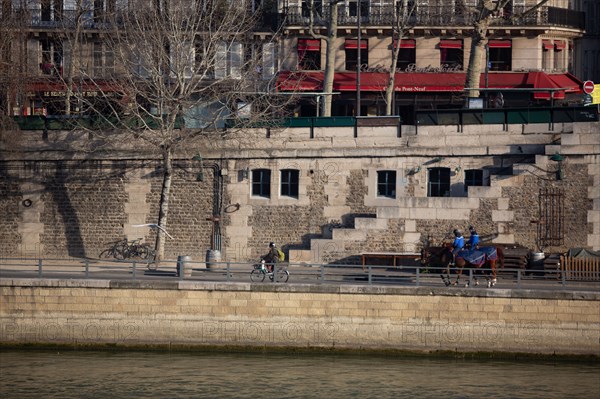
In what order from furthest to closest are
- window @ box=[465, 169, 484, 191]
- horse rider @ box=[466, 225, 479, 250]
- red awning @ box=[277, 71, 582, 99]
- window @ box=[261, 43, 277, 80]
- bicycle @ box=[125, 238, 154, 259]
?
window @ box=[261, 43, 277, 80] → red awning @ box=[277, 71, 582, 99] → bicycle @ box=[125, 238, 154, 259] → window @ box=[465, 169, 484, 191] → horse rider @ box=[466, 225, 479, 250]

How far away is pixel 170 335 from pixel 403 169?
414 inches

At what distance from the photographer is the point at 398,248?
1751 inches

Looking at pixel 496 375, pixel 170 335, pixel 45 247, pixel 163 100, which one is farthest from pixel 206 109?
pixel 496 375

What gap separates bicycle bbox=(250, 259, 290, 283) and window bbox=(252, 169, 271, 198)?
6.12 meters

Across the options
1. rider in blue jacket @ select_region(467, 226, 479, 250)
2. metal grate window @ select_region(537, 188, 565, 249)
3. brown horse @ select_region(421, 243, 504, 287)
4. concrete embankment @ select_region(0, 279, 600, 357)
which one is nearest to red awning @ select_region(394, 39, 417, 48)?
metal grate window @ select_region(537, 188, 565, 249)

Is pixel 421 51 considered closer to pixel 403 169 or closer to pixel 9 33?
pixel 403 169

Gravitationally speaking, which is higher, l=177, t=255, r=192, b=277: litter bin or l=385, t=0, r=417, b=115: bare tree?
l=385, t=0, r=417, b=115: bare tree

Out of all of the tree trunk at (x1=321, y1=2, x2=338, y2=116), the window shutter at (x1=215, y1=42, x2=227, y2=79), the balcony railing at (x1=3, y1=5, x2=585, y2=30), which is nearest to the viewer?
the tree trunk at (x1=321, y1=2, x2=338, y2=116)

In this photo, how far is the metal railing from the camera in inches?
1542

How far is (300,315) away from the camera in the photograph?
38938mm

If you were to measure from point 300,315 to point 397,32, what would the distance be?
2067cm

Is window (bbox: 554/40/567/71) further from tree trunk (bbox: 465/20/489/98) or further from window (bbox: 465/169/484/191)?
window (bbox: 465/169/484/191)

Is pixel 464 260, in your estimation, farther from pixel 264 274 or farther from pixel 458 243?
pixel 264 274

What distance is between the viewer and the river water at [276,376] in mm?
35000
